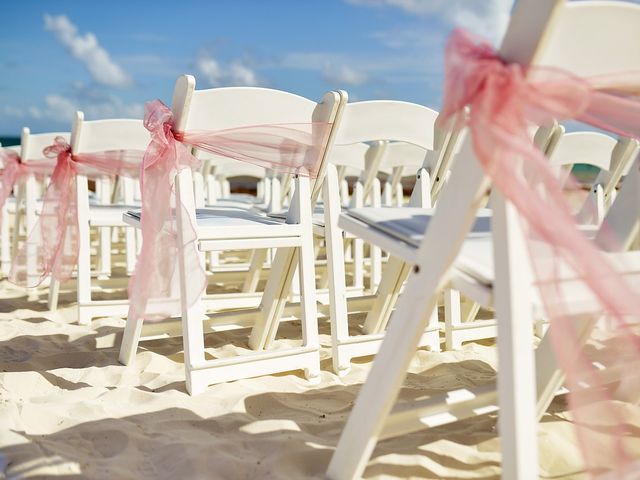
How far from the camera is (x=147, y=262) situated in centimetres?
225

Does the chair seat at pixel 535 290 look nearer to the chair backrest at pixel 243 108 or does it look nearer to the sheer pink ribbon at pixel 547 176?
the sheer pink ribbon at pixel 547 176

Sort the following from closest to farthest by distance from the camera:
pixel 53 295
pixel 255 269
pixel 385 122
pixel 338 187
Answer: pixel 338 187 → pixel 385 122 → pixel 53 295 → pixel 255 269

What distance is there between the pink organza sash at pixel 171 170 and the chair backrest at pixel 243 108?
0.03 m

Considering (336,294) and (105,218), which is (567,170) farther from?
(105,218)

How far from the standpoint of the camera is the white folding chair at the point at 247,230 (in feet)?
7.14

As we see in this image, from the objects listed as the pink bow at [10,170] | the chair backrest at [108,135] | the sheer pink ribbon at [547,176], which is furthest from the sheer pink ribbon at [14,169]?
the sheer pink ribbon at [547,176]

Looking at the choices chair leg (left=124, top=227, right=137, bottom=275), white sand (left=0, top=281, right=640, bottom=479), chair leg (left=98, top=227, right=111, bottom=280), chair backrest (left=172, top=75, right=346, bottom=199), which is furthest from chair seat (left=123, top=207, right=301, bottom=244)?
chair leg (left=98, top=227, right=111, bottom=280)

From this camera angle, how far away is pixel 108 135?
3.11 metres

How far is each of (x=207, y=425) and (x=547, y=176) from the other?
4.00 ft

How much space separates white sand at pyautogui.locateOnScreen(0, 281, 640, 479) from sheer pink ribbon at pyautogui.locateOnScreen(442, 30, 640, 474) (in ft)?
1.44

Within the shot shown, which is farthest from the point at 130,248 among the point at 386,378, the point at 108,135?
the point at 386,378

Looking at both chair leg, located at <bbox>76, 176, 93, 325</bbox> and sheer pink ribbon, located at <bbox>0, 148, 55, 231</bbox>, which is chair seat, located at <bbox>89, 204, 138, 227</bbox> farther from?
sheer pink ribbon, located at <bbox>0, 148, 55, 231</bbox>

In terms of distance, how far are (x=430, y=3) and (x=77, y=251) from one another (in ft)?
270

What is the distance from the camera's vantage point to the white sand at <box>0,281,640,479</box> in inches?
63.2
